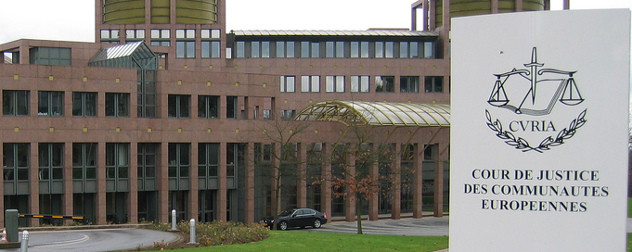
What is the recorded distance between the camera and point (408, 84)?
64.8 meters

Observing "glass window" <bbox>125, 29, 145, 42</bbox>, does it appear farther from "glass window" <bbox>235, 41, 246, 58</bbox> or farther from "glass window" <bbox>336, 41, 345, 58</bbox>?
"glass window" <bbox>336, 41, 345, 58</bbox>

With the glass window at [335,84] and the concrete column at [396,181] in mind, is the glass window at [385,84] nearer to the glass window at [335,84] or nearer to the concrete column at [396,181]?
the glass window at [335,84]

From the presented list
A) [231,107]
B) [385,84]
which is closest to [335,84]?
[385,84]

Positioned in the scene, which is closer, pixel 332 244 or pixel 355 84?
pixel 332 244

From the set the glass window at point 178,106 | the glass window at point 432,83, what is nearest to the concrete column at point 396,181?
the glass window at point 432,83

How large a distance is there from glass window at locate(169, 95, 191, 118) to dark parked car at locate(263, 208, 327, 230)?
7.84 m

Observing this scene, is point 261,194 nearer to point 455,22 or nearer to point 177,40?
point 177,40

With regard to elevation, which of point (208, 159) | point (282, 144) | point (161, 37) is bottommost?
point (208, 159)

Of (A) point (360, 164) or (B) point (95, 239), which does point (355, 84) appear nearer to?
(A) point (360, 164)

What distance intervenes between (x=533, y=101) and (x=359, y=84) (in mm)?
53132

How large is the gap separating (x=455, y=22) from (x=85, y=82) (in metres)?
33.6

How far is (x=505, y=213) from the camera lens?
39.7ft

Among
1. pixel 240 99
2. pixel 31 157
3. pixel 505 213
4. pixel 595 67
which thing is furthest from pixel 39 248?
pixel 240 99

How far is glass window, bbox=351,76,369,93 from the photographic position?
64.6m
